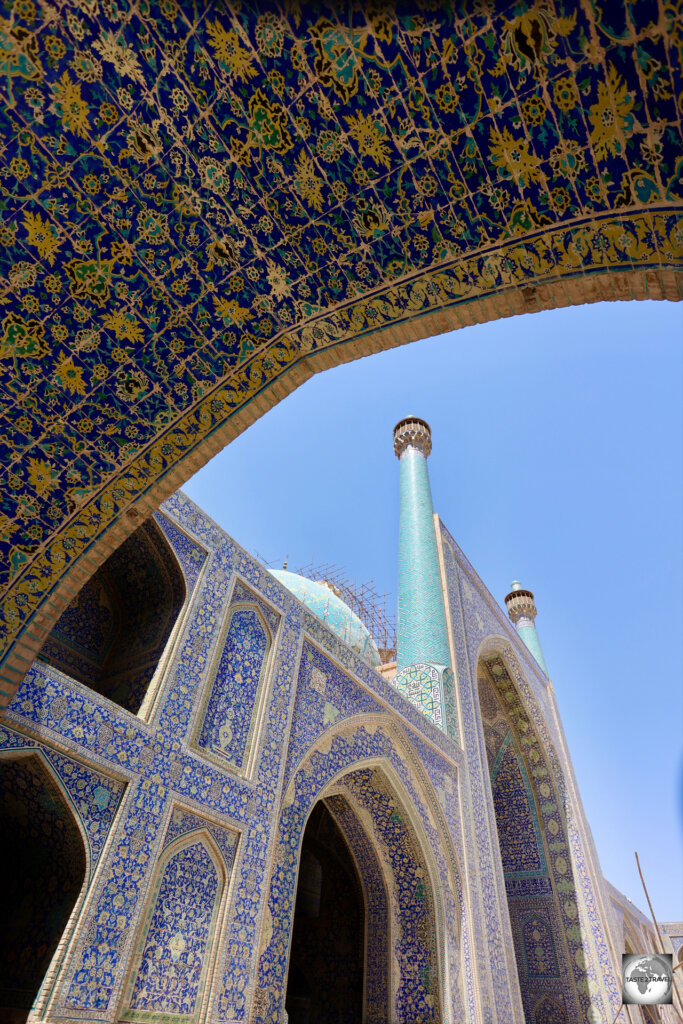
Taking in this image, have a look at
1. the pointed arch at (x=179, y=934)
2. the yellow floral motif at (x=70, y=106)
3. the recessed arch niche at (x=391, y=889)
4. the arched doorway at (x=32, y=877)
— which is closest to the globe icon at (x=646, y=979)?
the recessed arch niche at (x=391, y=889)

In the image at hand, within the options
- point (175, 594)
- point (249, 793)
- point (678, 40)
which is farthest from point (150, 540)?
point (678, 40)

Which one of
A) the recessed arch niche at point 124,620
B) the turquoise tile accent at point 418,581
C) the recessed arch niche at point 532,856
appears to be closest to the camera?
the recessed arch niche at point 124,620

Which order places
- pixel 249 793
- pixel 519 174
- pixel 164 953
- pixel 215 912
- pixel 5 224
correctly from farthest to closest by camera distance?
pixel 249 793 → pixel 215 912 → pixel 164 953 → pixel 5 224 → pixel 519 174

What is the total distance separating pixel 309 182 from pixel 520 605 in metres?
15.5

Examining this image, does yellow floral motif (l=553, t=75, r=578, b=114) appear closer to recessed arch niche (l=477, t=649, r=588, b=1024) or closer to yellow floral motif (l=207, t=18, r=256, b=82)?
yellow floral motif (l=207, t=18, r=256, b=82)

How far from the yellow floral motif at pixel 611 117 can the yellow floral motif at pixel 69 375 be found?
6.67ft

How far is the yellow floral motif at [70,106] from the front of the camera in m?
2.10

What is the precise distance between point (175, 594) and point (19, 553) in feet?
7.75

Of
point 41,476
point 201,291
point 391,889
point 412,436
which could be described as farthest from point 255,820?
point 412,436

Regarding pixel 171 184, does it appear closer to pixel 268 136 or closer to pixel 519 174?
pixel 268 136

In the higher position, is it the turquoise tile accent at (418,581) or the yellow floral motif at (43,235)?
the turquoise tile accent at (418,581)

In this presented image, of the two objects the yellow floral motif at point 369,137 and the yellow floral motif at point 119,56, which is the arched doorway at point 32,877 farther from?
the yellow floral motif at point 369,137

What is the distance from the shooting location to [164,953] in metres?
3.74

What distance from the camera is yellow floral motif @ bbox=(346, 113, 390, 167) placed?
211cm
